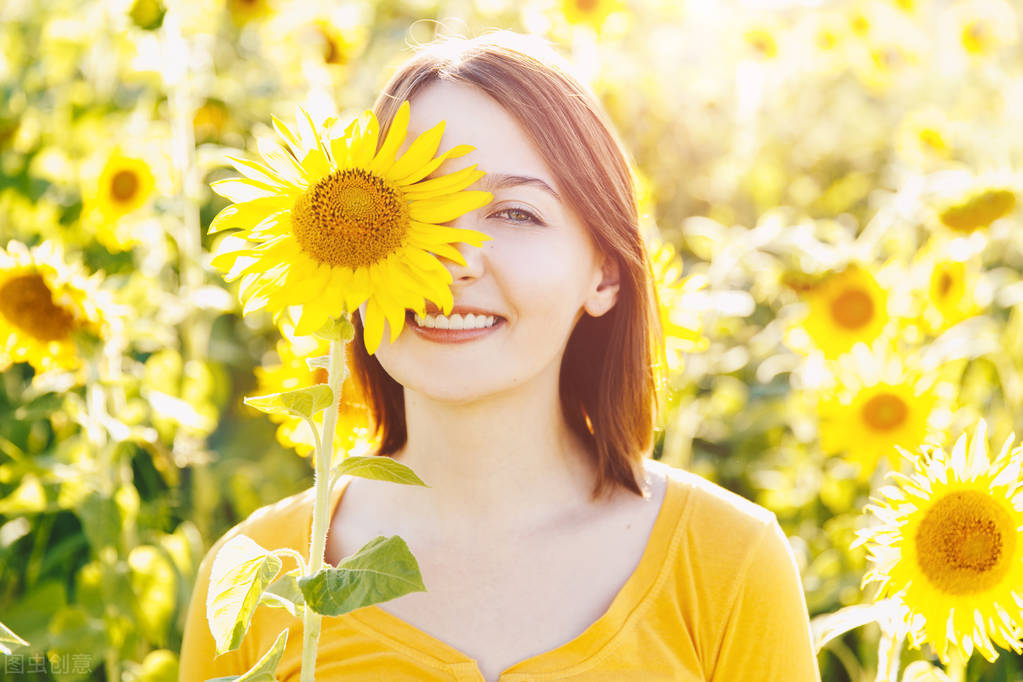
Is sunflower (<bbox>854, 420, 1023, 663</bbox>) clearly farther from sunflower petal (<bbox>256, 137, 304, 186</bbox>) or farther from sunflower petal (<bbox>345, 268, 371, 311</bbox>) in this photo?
sunflower petal (<bbox>256, 137, 304, 186</bbox>)

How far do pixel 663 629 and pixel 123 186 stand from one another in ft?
6.74

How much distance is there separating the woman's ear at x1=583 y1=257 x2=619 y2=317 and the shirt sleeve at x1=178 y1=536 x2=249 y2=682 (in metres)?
0.69

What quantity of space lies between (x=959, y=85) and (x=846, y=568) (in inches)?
163

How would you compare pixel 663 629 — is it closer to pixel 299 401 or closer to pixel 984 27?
pixel 299 401

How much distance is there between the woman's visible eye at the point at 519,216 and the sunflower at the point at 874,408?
47.9 inches

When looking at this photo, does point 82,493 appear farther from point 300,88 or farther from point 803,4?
point 803,4

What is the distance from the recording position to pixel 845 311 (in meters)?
2.69

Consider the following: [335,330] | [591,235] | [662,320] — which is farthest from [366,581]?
[662,320]

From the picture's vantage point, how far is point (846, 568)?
2453 millimetres

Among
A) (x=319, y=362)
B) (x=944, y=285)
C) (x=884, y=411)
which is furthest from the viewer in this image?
(x=944, y=285)

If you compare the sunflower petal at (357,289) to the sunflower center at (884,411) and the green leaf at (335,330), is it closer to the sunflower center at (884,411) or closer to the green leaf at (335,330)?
the green leaf at (335,330)

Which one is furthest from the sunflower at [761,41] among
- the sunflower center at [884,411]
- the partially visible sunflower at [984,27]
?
the sunflower center at [884,411]

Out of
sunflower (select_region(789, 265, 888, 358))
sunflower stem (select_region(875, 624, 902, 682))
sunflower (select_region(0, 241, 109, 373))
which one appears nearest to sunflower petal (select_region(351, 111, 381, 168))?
sunflower stem (select_region(875, 624, 902, 682))

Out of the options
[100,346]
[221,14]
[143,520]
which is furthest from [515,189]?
[221,14]
